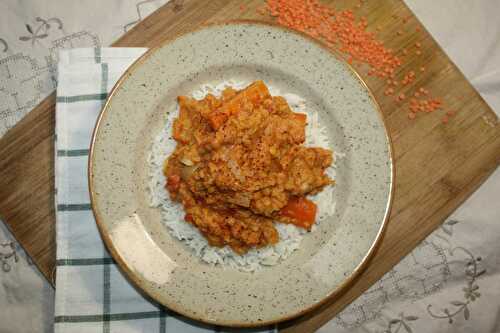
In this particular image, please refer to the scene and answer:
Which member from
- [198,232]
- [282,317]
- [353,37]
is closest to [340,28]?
[353,37]

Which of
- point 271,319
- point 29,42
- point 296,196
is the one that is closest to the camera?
point 271,319

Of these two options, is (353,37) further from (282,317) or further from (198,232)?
(282,317)

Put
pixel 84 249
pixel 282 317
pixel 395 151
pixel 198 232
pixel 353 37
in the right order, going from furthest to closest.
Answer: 1. pixel 353 37
2. pixel 395 151
3. pixel 84 249
4. pixel 198 232
5. pixel 282 317

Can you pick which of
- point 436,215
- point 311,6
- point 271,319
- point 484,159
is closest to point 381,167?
point 436,215

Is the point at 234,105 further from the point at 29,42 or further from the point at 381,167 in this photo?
the point at 29,42

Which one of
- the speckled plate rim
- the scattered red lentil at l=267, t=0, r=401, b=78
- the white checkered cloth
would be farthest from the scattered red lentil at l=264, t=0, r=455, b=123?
the white checkered cloth

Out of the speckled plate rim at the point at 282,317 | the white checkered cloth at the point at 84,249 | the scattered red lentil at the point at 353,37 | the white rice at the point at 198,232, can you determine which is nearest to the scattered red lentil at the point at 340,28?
the scattered red lentil at the point at 353,37
